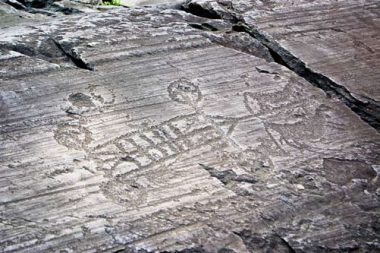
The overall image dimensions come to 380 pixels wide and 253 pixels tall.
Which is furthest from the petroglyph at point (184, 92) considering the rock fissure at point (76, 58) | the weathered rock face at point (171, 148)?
the rock fissure at point (76, 58)

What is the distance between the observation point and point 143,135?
2.25 m

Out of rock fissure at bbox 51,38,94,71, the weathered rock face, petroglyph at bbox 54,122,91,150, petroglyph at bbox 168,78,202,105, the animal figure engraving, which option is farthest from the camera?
rock fissure at bbox 51,38,94,71

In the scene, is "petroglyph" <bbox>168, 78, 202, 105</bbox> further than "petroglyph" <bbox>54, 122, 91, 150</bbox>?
Yes

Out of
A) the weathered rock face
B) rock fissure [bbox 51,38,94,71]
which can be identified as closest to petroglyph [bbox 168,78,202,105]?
the weathered rock face

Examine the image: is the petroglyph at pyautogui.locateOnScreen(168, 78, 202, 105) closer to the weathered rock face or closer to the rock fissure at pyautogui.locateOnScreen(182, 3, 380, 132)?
the weathered rock face

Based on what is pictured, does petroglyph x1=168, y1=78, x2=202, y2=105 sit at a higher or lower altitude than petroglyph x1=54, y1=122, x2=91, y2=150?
higher

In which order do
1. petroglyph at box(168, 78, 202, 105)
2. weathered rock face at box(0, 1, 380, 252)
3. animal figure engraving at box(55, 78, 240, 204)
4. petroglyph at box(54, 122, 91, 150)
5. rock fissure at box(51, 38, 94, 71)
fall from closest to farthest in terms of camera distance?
weathered rock face at box(0, 1, 380, 252) → animal figure engraving at box(55, 78, 240, 204) → petroglyph at box(54, 122, 91, 150) → petroglyph at box(168, 78, 202, 105) → rock fissure at box(51, 38, 94, 71)

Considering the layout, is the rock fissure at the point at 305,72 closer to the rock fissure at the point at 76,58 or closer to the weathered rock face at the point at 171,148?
the weathered rock face at the point at 171,148

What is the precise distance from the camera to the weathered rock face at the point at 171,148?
6.17 feet

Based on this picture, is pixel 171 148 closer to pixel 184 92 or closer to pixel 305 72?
pixel 184 92

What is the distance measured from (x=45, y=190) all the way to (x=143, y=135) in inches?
17.3

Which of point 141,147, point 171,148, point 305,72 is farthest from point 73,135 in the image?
point 305,72

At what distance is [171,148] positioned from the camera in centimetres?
222

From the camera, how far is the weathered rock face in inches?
74.1
